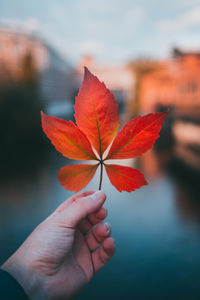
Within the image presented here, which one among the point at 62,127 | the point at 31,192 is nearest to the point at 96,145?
the point at 62,127

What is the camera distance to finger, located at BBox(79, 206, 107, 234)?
88cm

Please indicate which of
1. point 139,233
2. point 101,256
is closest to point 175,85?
point 139,233

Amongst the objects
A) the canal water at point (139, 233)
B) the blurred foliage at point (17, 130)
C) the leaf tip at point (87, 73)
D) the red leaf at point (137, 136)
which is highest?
the leaf tip at point (87, 73)

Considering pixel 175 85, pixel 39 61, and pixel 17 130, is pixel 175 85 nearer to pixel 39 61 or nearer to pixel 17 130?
pixel 17 130

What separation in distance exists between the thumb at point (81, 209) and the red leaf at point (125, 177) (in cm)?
24

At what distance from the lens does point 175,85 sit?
508 inches

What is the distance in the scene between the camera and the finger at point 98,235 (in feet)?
2.96

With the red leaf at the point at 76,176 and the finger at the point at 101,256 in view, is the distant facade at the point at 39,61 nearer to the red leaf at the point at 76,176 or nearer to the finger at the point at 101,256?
the finger at the point at 101,256

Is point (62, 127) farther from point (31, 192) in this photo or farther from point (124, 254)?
point (31, 192)

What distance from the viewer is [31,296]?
81 centimetres

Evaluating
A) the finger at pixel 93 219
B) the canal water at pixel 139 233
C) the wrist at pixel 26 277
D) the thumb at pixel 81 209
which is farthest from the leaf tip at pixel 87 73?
the canal water at pixel 139 233

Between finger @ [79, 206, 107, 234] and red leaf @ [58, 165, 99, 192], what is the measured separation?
35 cm

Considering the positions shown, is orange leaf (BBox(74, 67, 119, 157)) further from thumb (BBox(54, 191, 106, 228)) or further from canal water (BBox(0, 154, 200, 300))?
canal water (BBox(0, 154, 200, 300))

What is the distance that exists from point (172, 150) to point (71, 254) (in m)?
8.70
